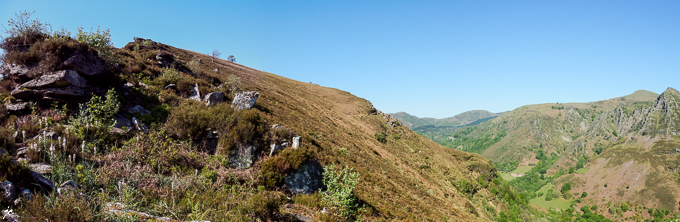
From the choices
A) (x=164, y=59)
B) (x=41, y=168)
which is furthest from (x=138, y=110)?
(x=164, y=59)

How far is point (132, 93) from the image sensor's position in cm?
1047

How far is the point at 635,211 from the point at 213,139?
180 m

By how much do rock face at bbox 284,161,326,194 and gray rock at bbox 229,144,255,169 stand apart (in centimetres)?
154

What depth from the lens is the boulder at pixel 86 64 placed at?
27.9 ft

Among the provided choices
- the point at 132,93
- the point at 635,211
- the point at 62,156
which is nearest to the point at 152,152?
the point at 62,156

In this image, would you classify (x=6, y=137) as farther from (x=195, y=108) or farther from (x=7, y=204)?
(x=195, y=108)

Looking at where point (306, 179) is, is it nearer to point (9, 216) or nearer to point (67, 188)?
point (67, 188)

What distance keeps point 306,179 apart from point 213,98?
23.2 ft

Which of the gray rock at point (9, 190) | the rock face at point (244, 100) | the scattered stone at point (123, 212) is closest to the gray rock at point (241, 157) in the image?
the scattered stone at point (123, 212)

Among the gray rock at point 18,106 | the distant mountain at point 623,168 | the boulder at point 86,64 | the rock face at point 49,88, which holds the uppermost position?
the boulder at point 86,64

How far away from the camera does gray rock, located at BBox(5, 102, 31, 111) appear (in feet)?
23.9

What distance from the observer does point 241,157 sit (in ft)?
28.5

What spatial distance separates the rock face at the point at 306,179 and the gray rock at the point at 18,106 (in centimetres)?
824

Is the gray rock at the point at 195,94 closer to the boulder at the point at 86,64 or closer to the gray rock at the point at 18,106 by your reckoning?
the boulder at the point at 86,64
